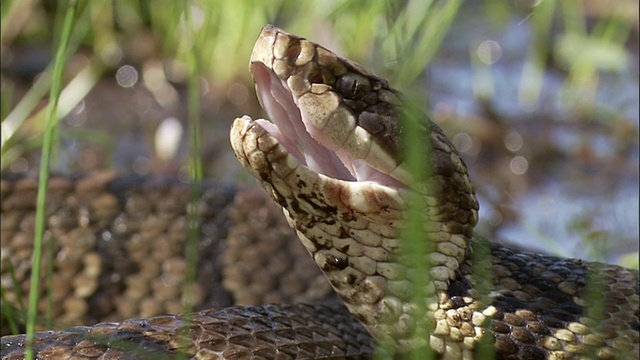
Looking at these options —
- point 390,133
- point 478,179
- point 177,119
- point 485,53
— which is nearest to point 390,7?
point 390,133

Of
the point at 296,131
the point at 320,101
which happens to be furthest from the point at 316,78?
the point at 296,131

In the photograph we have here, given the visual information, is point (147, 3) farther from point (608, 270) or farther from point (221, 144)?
point (608, 270)

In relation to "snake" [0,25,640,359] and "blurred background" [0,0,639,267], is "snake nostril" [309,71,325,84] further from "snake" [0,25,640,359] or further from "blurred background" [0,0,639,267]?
"blurred background" [0,0,639,267]

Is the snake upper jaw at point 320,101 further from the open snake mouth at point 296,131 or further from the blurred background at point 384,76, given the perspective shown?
the blurred background at point 384,76

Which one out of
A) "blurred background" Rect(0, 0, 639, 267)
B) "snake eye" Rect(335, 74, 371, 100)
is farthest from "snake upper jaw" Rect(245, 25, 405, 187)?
"blurred background" Rect(0, 0, 639, 267)

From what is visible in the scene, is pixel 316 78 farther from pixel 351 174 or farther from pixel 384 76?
pixel 384 76

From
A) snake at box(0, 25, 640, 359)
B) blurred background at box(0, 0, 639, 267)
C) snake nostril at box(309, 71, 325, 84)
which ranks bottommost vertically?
snake at box(0, 25, 640, 359)

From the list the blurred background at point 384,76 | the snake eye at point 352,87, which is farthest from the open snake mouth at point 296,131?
the blurred background at point 384,76
